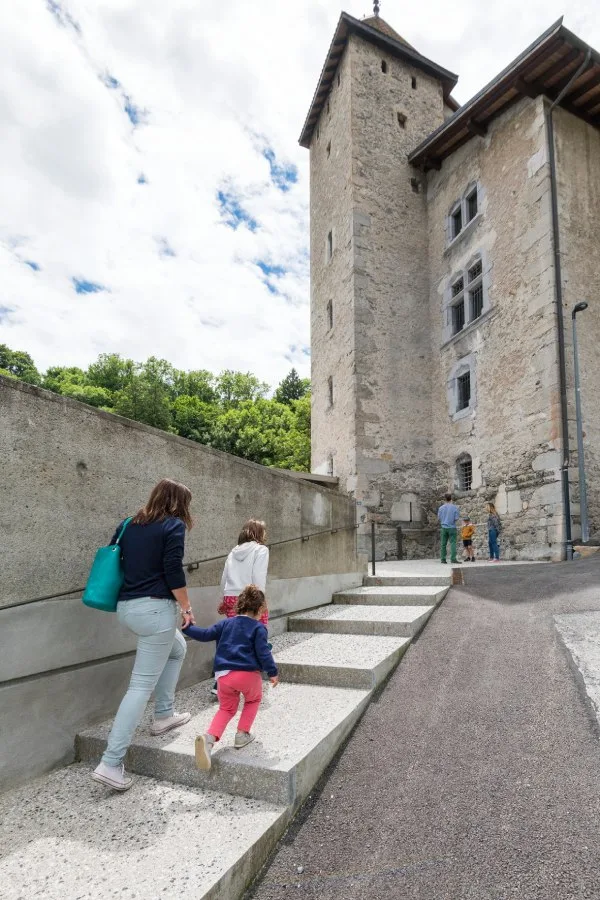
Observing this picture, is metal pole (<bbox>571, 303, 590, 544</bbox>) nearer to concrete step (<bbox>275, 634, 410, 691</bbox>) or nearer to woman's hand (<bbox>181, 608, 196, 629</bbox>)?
concrete step (<bbox>275, 634, 410, 691</bbox>)

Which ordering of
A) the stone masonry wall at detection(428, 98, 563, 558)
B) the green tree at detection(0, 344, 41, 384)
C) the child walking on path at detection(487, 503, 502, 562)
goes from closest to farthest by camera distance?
the stone masonry wall at detection(428, 98, 563, 558)
the child walking on path at detection(487, 503, 502, 562)
the green tree at detection(0, 344, 41, 384)

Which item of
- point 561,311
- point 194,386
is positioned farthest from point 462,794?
point 194,386

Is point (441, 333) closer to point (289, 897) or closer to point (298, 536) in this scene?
point (298, 536)

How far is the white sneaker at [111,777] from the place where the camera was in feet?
8.52

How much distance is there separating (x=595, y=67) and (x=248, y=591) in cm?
1575

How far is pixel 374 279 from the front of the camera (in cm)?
1648

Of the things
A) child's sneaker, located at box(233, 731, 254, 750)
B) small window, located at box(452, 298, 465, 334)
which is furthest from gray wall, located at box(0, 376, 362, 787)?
small window, located at box(452, 298, 465, 334)

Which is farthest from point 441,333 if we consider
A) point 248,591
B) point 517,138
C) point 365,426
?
point 248,591

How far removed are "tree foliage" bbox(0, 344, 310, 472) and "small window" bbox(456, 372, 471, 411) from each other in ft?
39.8

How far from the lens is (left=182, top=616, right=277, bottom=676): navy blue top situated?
302 centimetres

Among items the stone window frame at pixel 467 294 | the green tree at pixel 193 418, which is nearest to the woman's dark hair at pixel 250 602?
the stone window frame at pixel 467 294

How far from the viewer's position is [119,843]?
2.21m

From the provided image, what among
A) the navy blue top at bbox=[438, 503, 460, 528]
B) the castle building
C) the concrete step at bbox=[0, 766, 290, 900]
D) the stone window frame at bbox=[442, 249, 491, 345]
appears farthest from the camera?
the stone window frame at bbox=[442, 249, 491, 345]

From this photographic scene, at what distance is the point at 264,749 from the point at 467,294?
14.8 metres
